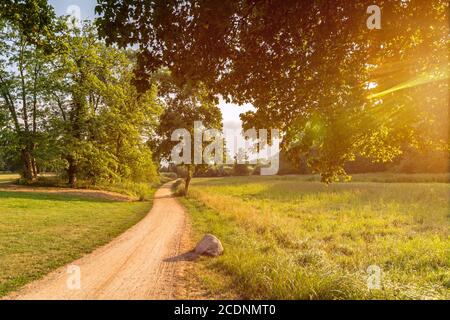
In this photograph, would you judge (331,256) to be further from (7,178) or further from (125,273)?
(7,178)

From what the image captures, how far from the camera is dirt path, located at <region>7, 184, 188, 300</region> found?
688cm

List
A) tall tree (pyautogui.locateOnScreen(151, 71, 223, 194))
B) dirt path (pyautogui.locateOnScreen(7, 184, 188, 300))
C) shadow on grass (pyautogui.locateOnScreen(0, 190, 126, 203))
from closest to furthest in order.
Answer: dirt path (pyautogui.locateOnScreen(7, 184, 188, 300))
shadow on grass (pyautogui.locateOnScreen(0, 190, 126, 203))
tall tree (pyautogui.locateOnScreen(151, 71, 223, 194))

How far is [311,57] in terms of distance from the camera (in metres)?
7.12

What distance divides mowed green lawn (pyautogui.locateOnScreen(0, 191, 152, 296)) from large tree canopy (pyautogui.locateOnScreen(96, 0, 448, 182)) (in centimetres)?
632

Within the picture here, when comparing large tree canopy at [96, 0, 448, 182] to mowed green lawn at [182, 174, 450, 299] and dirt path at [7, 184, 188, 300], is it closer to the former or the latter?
mowed green lawn at [182, 174, 450, 299]

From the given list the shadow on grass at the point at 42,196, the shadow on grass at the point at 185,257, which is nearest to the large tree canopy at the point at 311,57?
the shadow on grass at the point at 185,257

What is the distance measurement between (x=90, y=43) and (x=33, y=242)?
31380mm

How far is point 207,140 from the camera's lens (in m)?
34.2

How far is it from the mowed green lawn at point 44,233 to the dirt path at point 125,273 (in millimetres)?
611

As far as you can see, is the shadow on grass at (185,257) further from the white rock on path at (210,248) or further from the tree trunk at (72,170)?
the tree trunk at (72,170)

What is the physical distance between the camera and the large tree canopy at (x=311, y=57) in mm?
6449

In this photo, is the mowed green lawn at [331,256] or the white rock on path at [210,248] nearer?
the mowed green lawn at [331,256]

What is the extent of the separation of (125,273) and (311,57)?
731cm

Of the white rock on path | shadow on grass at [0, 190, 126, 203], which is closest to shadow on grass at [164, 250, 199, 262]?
the white rock on path
